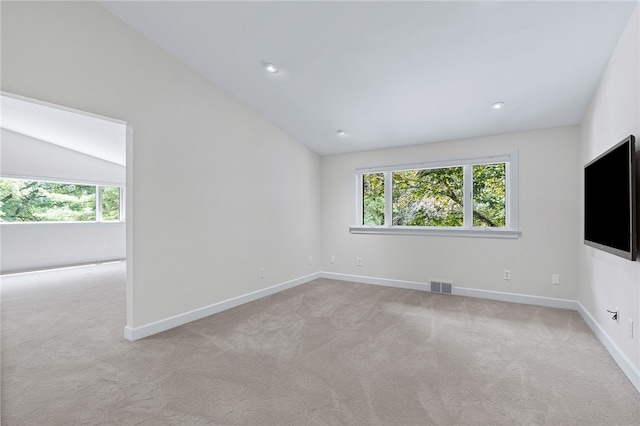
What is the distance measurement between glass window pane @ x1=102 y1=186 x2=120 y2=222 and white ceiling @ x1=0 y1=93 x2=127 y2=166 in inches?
51.3

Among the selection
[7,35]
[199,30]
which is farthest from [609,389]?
[7,35]

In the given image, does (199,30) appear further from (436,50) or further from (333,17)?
(436,50)

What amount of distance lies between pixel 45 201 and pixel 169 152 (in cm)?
597

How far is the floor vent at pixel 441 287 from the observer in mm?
4359

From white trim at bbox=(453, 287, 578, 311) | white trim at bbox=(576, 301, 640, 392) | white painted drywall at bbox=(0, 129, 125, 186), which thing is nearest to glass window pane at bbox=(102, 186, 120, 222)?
white painted drywall at bbox=(0, 129, 125, 186)

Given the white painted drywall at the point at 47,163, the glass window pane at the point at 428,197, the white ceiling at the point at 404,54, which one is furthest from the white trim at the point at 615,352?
the white painted drywall at the point at 47,163

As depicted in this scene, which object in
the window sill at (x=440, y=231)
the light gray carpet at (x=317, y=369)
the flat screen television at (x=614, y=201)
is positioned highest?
the flat screen television at (x=614, y=201)

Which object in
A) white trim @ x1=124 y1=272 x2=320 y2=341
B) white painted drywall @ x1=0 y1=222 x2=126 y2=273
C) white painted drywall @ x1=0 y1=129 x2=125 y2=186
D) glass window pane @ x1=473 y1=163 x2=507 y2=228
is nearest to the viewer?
white trim @ x1=124 y1=272 x2=320 y2=341

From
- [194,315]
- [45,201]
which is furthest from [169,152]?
[45,201]

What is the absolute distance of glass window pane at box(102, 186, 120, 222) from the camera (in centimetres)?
772

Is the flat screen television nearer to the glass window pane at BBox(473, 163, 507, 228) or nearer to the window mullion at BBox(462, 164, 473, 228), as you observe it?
the glass window pane at BBox(473, 163, 507, 228)

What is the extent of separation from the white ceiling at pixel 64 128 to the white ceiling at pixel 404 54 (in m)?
1.86

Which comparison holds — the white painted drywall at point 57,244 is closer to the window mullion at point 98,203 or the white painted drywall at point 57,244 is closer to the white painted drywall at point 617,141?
the window mullion at point 98,203

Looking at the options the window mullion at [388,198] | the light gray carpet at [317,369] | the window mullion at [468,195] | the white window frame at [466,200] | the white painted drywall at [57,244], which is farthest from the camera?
the white painted drywall at [57,244]
